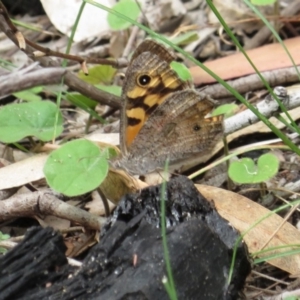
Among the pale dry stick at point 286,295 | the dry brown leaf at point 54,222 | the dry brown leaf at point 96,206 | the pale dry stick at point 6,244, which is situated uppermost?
the pale dry stick at point 286,295

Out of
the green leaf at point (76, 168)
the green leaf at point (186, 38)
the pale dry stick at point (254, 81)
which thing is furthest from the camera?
the green leaf at point (186, 38)

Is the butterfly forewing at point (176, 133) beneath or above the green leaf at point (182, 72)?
beneath

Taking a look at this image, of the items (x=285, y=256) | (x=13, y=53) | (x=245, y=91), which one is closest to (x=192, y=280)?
(x=285, y=256)

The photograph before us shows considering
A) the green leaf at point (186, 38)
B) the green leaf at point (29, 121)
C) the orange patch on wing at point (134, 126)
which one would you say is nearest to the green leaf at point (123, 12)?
the green leaf at point (186, 38)

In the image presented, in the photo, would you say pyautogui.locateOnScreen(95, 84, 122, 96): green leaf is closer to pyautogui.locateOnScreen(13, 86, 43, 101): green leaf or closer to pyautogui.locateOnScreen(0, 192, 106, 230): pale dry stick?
pyautogui.locateOnScreen(13, 86, 43, 101): green leaf

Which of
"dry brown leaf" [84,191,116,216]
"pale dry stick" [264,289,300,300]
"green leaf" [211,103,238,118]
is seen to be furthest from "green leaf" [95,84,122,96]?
"pale dry stick" [264,289,300,300]

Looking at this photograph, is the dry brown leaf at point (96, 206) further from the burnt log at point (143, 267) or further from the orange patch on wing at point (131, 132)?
the burnt log at point (143, 267)

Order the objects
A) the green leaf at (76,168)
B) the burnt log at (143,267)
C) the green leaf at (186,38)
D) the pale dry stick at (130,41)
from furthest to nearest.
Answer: the pale dry stick at (130,41) → the green leaf at (186,38) → the green leaf at (76,168) → the burnt log at (143,267)
